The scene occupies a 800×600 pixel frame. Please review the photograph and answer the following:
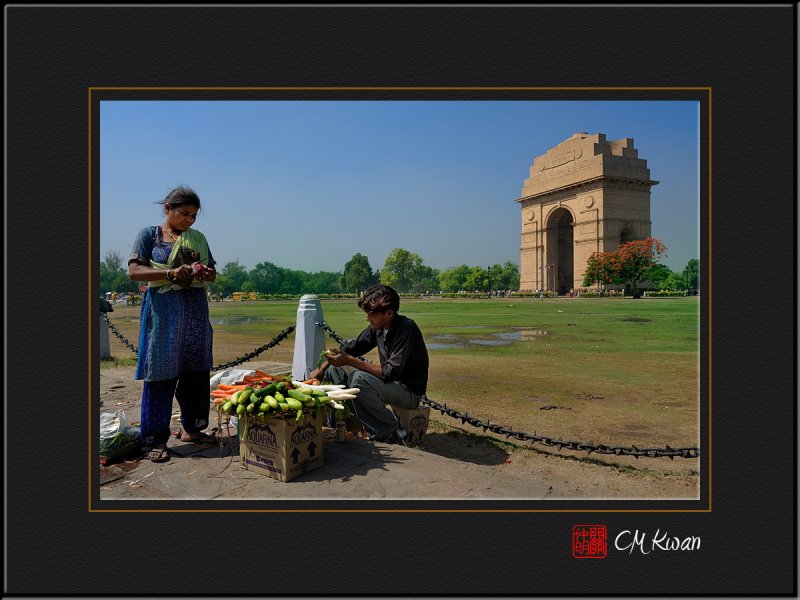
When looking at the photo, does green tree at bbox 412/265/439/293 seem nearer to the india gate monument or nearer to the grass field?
the india gate monument

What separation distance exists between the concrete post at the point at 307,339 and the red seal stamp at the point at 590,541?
295 cm

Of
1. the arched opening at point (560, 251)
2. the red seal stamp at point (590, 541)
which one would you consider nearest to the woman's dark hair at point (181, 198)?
the red seal stamp at point (590, 541)

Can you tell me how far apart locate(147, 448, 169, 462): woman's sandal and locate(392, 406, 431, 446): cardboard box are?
1.79 m

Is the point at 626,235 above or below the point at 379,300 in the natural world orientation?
above

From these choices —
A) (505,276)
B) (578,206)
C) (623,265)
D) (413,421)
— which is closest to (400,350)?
(413,421)

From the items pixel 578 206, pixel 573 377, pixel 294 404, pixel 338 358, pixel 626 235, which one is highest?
pixel 578 206

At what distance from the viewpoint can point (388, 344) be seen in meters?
3.81

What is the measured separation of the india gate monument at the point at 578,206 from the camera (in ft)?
113

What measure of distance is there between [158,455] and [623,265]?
36.8 m

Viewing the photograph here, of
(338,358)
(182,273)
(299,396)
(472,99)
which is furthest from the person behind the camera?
(338,358)

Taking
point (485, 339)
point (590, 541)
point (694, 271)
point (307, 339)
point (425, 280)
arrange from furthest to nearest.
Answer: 1. point (425, 280)
2. point (485, 339)
3. point (307, 339)
4. point (694, 271)
5. point (590, 541)

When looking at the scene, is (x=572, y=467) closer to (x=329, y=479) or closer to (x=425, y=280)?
(x=329, y=479)

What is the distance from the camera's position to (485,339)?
41.7 feet

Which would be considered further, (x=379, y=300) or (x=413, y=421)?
(x=413, y=421)
